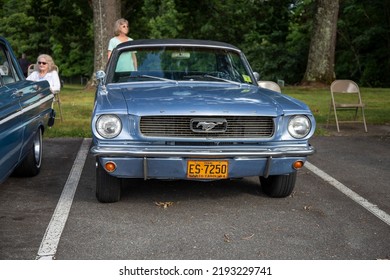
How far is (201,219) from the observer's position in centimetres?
448

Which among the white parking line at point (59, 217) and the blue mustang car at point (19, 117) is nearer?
the white parking line at point (59, 217)

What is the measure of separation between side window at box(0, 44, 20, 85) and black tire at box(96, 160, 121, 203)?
1287mm

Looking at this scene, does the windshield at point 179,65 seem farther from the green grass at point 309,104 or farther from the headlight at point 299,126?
the green grass at point 309,104

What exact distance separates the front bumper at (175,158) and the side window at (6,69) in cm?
137

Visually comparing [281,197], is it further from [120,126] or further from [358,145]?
[358,145]

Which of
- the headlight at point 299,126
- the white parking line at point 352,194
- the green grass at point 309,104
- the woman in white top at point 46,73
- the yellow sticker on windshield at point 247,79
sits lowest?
the green grass at point 309,104

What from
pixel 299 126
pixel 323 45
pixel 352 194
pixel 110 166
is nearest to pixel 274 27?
pixel 323 45

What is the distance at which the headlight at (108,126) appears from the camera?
444 cm

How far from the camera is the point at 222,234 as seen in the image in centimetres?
411

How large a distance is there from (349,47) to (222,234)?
3105 cm

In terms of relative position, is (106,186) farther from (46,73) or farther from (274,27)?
(274,27)

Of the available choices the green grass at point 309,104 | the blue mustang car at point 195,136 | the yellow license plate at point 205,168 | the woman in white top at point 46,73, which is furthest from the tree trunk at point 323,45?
the yellow license plate at point 205,168

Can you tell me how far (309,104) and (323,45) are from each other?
6.47 meters
